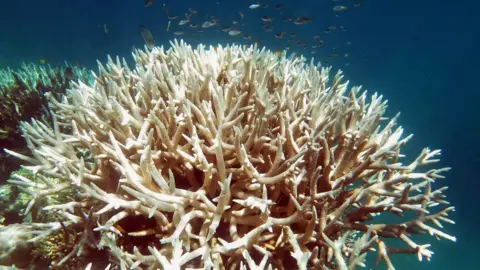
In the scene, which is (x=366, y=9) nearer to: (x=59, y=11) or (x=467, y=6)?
(x=467, y=6)

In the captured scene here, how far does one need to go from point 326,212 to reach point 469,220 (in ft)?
63.6

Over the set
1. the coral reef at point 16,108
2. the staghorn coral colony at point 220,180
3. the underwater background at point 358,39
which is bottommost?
the staghorn coral colony at point 220,180

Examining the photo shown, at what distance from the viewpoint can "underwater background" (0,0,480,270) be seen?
111ft

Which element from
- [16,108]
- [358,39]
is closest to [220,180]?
[16,108]

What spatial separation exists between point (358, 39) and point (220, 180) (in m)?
55.8

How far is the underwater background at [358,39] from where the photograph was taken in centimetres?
3394

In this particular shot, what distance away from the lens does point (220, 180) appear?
2504mm

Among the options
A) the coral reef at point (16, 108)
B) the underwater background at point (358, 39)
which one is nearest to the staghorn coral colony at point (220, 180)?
the coral reef at point (16, 108)

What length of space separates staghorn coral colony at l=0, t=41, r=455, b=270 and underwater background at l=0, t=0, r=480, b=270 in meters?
25.7

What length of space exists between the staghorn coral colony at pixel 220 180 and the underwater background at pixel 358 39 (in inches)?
1010

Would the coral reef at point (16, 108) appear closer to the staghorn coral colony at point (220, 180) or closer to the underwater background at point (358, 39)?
the staghorn coral colony at point (220, 180)

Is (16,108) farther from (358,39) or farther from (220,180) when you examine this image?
(358,39)

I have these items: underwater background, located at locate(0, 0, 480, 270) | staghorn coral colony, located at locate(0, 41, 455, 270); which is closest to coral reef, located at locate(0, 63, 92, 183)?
staghorn coral colony, located at locate(0, 41, 455, 270)

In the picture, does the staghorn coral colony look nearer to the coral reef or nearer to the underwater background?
the coral reef
